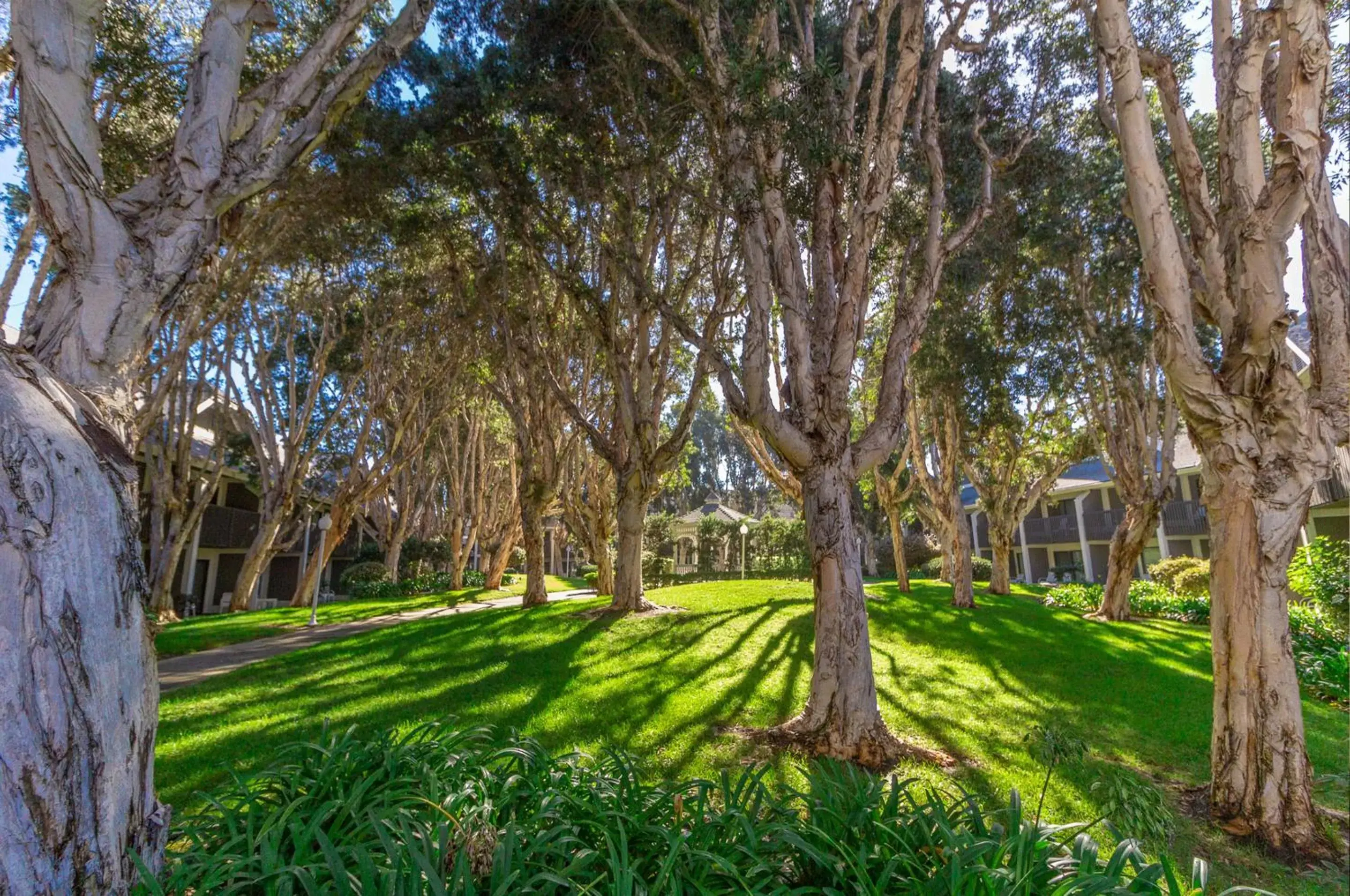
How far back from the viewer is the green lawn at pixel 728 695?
5.48 m

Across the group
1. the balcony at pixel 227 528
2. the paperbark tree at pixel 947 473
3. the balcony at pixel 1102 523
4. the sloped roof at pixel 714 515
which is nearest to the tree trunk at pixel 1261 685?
the paperbark tree at pixel 947 473

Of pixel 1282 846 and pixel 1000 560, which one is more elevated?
pixel 1000 560

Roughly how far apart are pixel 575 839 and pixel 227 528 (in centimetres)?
2751

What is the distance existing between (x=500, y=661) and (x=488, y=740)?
202 inches

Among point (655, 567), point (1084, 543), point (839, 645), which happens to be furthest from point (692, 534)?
point (839, 645)

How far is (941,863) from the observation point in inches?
108

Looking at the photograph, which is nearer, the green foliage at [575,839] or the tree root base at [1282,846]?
the green foliage at [575,839]

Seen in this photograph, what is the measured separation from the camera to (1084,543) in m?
31.8

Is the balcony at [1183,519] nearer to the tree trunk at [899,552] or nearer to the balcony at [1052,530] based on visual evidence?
the balcony at [1052,530]

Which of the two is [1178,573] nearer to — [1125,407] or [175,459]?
[1125,407]

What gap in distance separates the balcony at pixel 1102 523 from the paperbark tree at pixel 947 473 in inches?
637

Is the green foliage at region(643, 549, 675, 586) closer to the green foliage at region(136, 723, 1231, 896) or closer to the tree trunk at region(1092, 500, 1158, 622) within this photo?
the tree trunk at region(1092, 500, 1158, 622)

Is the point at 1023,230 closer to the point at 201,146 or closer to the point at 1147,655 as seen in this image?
the point at 1147,655

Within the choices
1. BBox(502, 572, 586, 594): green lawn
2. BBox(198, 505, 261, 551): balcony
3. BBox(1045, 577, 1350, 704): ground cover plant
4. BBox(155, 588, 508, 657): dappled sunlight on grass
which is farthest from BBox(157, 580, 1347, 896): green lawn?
BBox(198, 505, 261, 551): balcony
